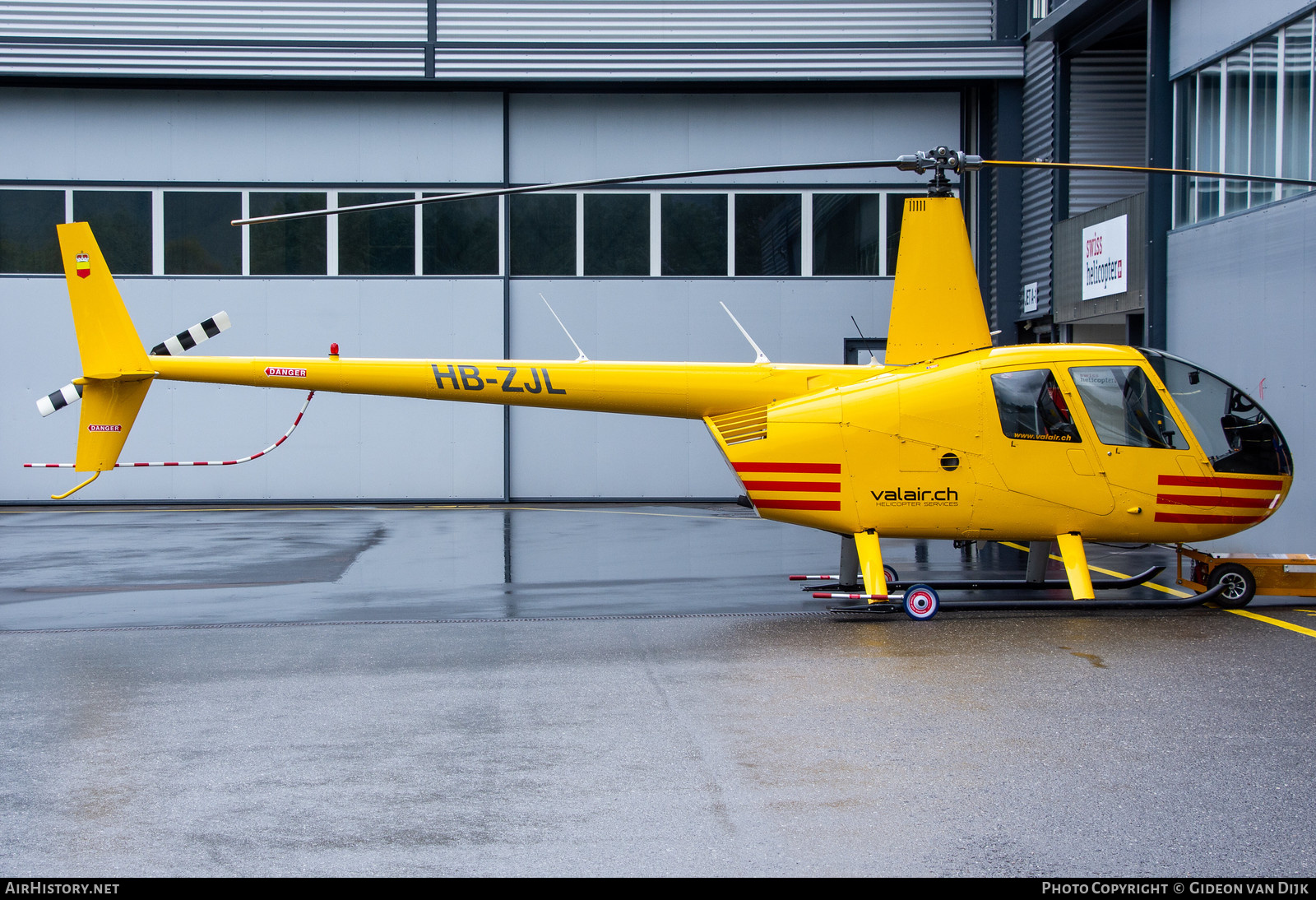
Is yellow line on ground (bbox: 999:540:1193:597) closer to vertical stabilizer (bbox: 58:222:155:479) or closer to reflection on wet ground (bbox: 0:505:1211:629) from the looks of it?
reflection on wet ground (bbox: 0:505:1211:629)

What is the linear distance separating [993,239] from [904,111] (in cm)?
295

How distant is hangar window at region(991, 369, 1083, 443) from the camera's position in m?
8.98

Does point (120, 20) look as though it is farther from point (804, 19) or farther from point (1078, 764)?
point (1078, 764)

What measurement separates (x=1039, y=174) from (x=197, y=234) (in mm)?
14673

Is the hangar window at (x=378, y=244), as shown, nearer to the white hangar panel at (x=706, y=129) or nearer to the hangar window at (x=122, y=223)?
the white hangar panel at (x=706, y=129)

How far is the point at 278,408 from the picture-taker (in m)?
20.0

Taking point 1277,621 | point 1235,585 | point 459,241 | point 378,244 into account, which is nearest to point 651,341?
point 459,241

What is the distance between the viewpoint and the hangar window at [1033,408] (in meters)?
8.98

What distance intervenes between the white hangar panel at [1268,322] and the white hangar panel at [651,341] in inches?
303

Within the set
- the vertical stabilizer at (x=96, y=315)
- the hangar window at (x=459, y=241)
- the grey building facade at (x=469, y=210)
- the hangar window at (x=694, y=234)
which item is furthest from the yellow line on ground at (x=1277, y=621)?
the hangar window at (x=459, y=241)

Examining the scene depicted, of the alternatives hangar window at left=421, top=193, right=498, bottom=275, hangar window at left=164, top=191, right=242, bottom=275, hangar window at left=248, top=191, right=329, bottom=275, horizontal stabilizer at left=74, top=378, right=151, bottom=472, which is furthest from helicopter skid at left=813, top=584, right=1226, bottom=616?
hangar window at left=164, top=191, right=242, bottom=275

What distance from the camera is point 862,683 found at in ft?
22.2

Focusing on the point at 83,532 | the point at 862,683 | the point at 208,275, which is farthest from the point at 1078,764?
the point at 208,275

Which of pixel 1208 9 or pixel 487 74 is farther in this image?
pixel 487 74
